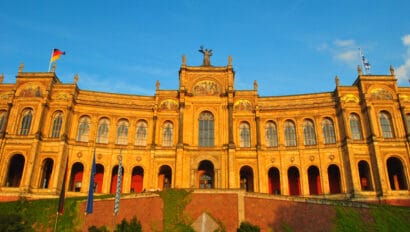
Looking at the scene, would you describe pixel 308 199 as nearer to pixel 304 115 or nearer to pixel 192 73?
pixel 304 115

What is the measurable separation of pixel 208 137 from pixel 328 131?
15441mm

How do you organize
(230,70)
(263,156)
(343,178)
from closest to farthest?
(343,178) < (263,156) < (230,70)

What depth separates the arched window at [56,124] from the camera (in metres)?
42.7

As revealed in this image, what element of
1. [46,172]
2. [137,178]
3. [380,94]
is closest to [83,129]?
[46,172]

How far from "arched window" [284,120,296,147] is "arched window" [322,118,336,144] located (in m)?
3.76

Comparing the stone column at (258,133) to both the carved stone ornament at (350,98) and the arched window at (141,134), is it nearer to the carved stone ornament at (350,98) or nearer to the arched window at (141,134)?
the carved stone ornament at (350,98)

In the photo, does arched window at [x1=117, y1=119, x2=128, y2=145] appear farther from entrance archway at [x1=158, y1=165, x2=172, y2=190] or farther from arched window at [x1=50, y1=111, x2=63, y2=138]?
arched window at [x1=50, y1=111, x2=63, y2=138]

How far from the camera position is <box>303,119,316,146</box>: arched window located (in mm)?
44344

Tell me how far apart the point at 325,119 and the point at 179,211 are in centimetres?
2463

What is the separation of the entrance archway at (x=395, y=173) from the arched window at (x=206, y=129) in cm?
2210

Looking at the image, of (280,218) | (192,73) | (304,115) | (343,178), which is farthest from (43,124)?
(343,178)

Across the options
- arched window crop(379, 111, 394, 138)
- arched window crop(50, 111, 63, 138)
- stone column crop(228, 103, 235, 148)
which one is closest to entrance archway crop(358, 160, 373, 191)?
arched window crop(379, 111, 394, 138)

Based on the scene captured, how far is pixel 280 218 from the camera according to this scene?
29.2m

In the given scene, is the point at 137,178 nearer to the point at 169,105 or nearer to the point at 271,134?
the point at 169,105
